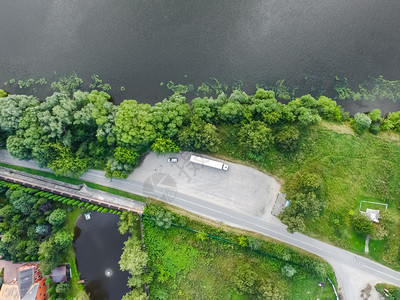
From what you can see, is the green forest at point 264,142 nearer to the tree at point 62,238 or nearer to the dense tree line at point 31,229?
the dense tree line at point 31,229

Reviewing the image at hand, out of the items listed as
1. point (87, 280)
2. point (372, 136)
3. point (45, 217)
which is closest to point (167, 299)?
point (87, 280)

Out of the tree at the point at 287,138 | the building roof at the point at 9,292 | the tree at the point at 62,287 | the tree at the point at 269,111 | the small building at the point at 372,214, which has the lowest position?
the building roof at the point at 9,292

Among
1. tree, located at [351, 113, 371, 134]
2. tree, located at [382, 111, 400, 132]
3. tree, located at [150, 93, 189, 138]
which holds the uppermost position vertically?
tree, located at [382, 111, 400, 132]

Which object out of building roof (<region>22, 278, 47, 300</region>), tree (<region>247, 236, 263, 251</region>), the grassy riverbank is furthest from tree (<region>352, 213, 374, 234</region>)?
building roof (<region>22, 278, 47, 300</region>)

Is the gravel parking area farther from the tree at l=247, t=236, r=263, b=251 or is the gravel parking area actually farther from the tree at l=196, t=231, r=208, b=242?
the tree at l=196, t=231, r=208, b=242

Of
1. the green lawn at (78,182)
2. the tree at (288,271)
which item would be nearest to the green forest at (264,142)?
the green lawn at (78,182)
